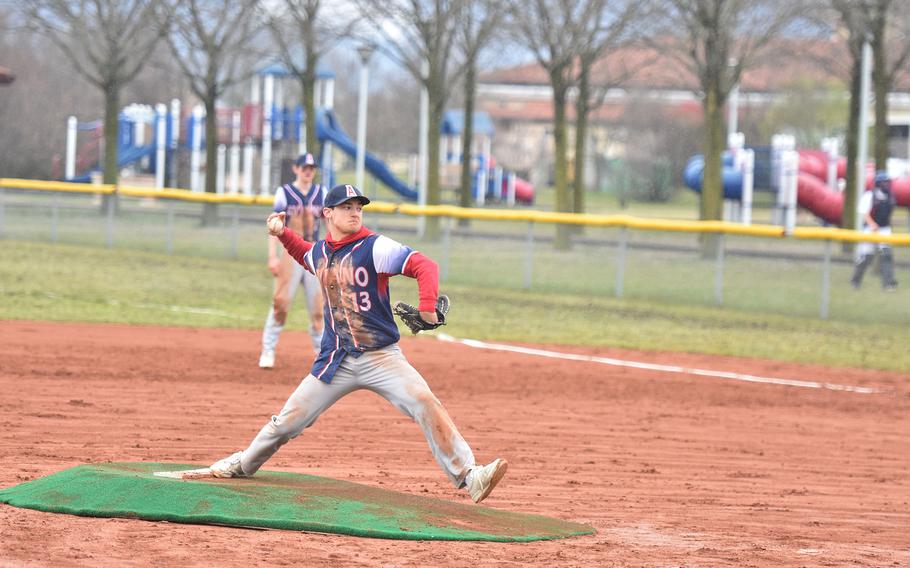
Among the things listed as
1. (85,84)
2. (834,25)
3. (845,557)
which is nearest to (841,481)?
(845,557)

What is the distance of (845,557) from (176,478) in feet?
12.6

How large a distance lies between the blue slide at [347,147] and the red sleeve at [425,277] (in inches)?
1635

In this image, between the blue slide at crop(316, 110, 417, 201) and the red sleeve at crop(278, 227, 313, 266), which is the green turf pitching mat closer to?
the red sleeve at crop(278, 227, 313, 266)

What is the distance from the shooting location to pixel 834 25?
99.6 ft

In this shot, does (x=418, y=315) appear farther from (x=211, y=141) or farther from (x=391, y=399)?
(x=211, y=141)

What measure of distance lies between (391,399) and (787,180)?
30818 millimetres

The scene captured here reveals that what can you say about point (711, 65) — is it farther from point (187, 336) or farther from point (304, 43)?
point (187, 336)

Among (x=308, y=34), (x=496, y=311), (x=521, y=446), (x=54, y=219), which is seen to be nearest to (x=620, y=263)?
(x=496, y=311)

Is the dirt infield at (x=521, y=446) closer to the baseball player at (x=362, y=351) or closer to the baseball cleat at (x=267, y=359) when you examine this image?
the baseball cleat at (x=267, y=359)

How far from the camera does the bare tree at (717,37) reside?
27828mm

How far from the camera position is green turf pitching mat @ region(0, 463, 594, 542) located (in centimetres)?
718

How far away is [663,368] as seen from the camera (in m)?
16.1

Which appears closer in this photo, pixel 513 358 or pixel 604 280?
pixel 513 358

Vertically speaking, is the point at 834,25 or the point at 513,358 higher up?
the point at 834,25
